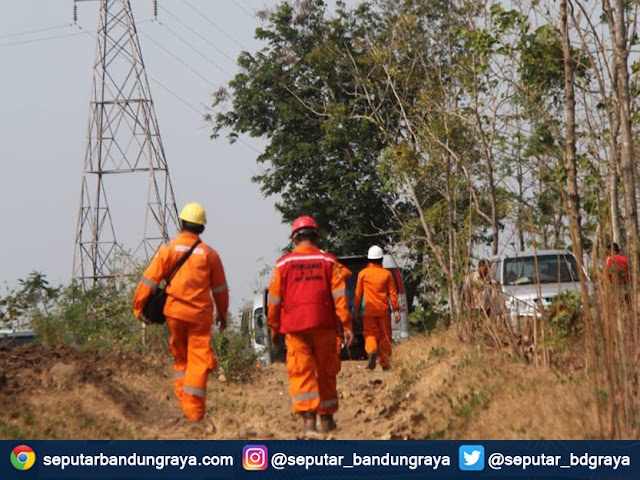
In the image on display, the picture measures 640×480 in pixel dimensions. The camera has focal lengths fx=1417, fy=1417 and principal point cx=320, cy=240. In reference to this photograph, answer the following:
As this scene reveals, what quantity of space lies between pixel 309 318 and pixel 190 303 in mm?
1027

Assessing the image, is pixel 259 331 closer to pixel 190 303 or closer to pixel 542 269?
pixel 542 269

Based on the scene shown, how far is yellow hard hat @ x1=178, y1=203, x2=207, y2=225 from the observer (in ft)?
40.5

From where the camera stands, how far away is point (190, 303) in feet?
39.8

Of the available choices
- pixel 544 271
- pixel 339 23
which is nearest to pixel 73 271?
pixel 339 23

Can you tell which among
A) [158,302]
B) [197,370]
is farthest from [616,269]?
[158,302]

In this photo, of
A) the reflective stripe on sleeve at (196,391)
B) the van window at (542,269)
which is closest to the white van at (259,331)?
the van window at (542,269)

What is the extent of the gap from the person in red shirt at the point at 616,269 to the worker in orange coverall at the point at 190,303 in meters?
3.71

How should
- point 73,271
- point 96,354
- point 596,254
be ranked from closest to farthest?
point 596,254, point 96,354, point 73,271

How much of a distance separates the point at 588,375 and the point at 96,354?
869 cm

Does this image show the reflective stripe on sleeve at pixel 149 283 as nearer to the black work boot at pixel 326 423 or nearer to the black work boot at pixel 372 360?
the black work boot at pixel 326 423

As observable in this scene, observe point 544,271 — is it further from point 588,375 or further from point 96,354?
point 588,375

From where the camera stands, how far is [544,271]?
21328 millimetres
